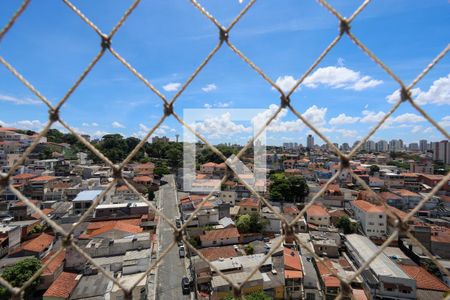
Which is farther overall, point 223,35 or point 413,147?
point 413,147

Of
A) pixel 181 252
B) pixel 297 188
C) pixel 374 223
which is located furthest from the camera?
pixel 297 188

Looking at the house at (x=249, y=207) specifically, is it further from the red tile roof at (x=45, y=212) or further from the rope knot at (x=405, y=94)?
the rope knot at (x=405, y=94)

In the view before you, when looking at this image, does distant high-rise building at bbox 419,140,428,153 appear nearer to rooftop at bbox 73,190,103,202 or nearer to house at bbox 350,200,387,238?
house at bbox 350,200,387,238

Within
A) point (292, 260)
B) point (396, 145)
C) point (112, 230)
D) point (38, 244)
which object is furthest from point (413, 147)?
point (38, 244)

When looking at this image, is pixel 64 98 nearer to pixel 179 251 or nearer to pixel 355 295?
pixel 355 295

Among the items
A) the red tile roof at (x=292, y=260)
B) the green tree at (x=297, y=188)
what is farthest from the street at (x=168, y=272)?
the green tree at (x=297, y=188)

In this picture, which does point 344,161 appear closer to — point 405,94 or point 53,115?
point 405,94

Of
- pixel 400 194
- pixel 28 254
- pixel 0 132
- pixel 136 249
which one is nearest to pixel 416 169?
pixel 400 194
